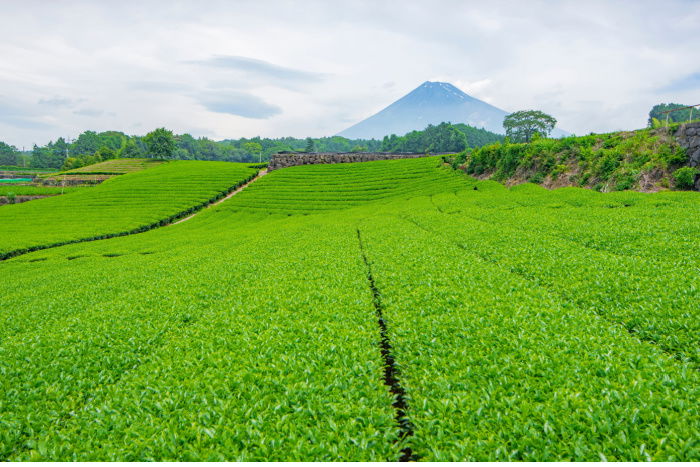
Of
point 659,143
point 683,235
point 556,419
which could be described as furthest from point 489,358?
point 659,143

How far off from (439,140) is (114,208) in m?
110

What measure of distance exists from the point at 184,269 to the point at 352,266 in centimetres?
782

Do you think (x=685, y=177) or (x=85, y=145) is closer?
(x=685, y=177)

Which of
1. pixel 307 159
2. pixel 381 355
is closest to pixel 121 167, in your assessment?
pixel 307 159

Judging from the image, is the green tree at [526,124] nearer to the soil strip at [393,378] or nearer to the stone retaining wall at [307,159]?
the stone retaining wall at [307,159]

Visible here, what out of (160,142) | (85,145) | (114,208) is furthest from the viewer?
(85,145)

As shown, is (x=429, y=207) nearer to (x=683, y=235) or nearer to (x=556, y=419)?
(x=683, y=235)

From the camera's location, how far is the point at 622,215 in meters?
16.7

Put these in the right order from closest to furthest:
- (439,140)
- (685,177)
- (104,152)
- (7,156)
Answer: (685,177) → (104,152) → (439,140) → (7,156)

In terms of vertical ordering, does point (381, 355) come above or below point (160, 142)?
below

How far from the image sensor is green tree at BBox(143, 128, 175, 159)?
9944 cm

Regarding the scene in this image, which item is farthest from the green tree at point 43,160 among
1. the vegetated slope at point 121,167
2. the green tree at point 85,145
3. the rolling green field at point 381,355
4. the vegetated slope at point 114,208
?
the rolling green field at point 381,355

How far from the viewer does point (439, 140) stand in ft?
420

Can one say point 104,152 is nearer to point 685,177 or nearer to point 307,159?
point 307,159
